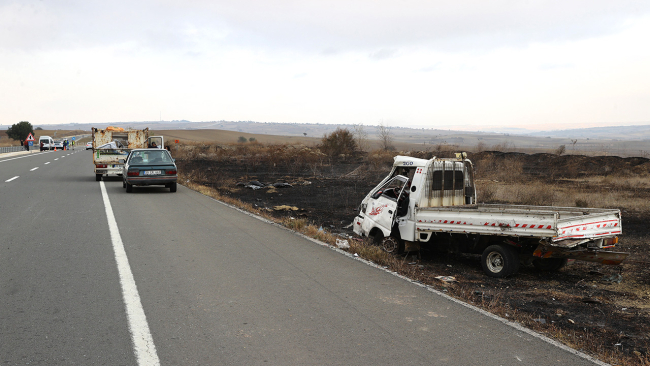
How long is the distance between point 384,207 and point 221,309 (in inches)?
192

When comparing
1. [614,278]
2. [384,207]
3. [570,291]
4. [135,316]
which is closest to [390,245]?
[384,207]

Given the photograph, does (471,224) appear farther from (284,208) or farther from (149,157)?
(149,157)

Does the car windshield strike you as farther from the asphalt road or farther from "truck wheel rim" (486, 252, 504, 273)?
"truck wheel rim" (486, 252, 504, 273)

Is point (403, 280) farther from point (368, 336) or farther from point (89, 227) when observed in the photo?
point (89, 227)

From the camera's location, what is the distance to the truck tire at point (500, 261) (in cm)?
795

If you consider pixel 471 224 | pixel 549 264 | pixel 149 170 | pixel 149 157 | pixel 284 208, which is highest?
pixel 149 157

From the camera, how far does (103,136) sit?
24.6 m

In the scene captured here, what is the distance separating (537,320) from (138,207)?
36.8 ft

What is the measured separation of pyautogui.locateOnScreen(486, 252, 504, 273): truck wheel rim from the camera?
8172 millimetres

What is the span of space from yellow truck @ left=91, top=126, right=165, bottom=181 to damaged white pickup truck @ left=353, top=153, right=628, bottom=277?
15478 mm

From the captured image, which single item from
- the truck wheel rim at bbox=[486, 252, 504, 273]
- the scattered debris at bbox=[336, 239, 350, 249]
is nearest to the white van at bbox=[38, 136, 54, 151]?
the scattered debris at bbox=[336, 239, 350, 249]

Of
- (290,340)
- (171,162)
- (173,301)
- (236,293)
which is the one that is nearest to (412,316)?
(290,340)

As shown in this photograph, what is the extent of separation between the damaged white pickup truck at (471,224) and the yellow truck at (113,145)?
609 inches

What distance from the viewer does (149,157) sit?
60.8 ft
